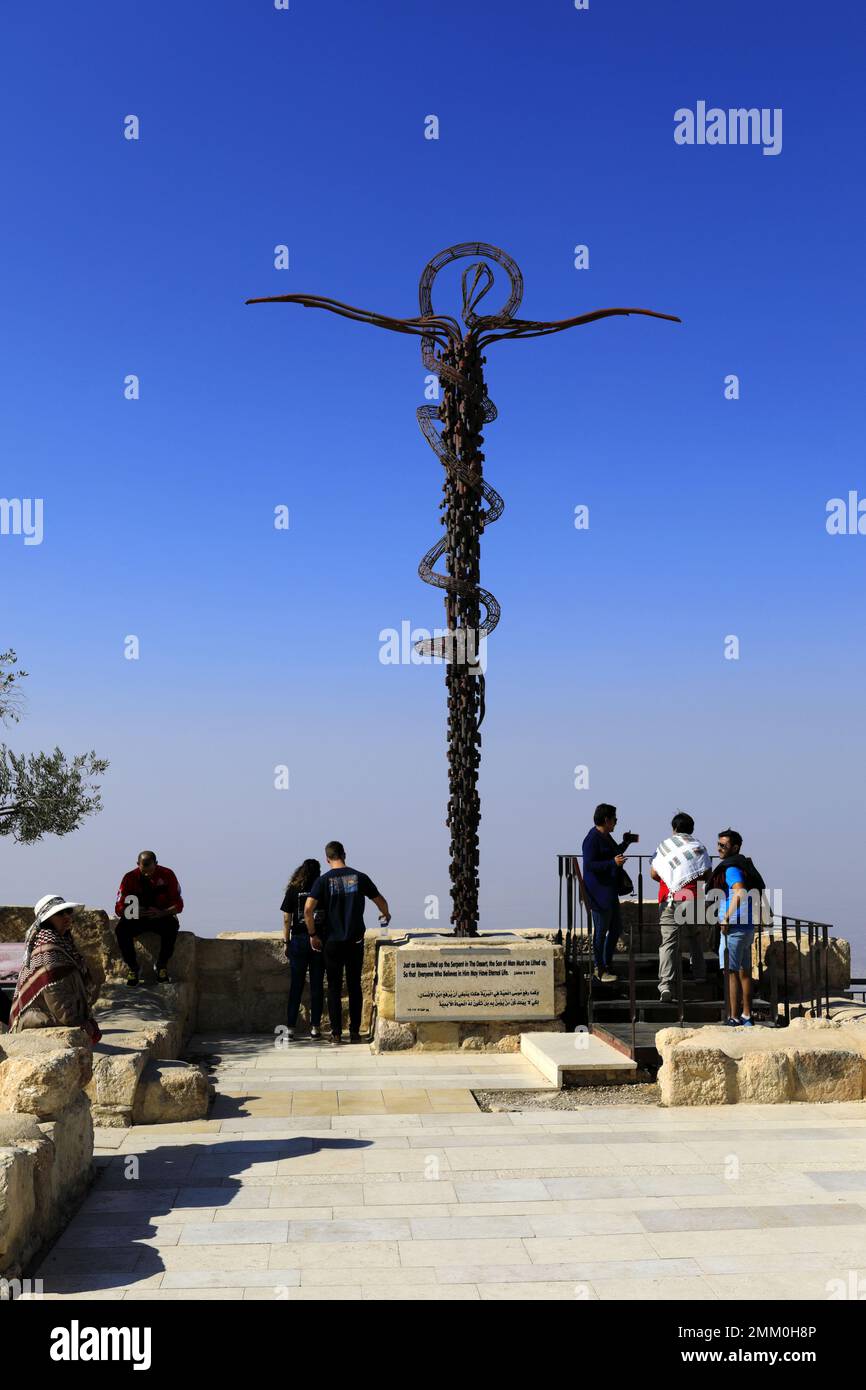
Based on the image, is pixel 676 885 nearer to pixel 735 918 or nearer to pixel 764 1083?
pixel 735 918

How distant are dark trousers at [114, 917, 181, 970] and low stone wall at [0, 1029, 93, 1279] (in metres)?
4.50

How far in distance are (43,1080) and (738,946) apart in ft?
18.2

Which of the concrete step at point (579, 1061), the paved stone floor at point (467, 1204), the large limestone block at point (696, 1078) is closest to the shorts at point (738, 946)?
the concrete step at point (579, 1061)

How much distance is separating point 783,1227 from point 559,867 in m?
6.18

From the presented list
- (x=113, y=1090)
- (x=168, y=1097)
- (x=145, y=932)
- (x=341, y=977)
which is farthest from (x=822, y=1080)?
(x=145, y=932)

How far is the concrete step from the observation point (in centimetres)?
857

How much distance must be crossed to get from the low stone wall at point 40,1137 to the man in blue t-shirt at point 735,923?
489cm

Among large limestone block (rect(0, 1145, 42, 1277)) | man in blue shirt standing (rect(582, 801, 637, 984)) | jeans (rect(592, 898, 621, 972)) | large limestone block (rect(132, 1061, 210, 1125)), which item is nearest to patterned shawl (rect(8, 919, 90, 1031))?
large limestone block (rect(132, 1061, 210, 1125))

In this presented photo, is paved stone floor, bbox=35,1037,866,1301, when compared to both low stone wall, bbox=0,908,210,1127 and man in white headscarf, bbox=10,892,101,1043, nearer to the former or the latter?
low stone wall, bbox=0,908,210,1127

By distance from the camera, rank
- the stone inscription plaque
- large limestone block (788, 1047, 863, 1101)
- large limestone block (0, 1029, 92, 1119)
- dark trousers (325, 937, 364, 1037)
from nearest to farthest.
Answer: large limestone block (0, 1029, 92, 1119), large limestone block (788, 1047, 863, 1101), the stone inscription plaque, dark trousers (325, 937, 364, 1037)

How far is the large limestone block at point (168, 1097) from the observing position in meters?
7.45
